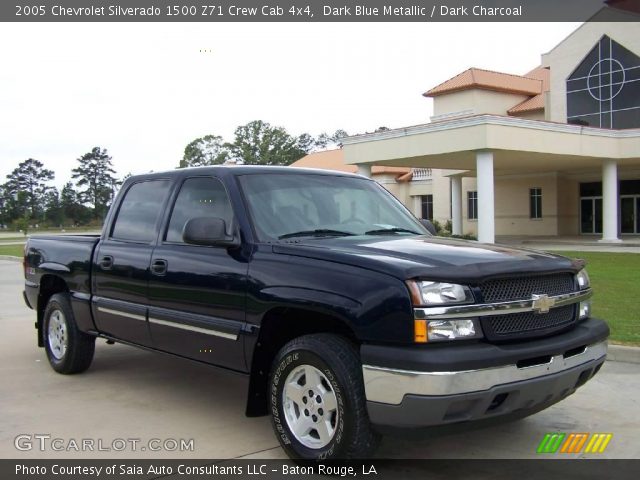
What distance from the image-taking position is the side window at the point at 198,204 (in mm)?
5123

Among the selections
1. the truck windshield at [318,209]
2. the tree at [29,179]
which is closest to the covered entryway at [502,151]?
the truck windshield at [318,209]

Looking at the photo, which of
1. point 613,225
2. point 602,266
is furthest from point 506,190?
point 602,266

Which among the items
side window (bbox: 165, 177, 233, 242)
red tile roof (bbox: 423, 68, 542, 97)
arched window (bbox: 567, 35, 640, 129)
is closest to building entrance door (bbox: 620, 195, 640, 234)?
arched window (bbox: 567, 35, 640, 129)

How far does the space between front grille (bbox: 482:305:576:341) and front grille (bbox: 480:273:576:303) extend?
Result: 0.11m

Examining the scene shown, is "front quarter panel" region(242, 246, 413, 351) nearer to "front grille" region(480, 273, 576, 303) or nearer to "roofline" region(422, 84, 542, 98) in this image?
"front grille" region(480, 273, 576, 303)

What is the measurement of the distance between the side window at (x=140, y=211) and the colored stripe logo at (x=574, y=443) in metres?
3.51

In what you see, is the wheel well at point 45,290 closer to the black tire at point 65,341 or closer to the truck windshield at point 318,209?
the black tire at point 65,341

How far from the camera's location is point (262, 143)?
84750 millimetres

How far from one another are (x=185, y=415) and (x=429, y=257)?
2.63 metres

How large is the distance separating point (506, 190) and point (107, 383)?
37.4 metres

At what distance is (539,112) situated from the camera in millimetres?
39312

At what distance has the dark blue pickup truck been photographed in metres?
3.66

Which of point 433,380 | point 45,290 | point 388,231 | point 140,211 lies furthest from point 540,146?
point 433,380

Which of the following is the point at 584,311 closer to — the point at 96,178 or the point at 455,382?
the point at 455,382
